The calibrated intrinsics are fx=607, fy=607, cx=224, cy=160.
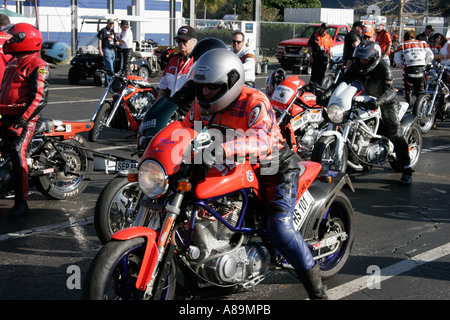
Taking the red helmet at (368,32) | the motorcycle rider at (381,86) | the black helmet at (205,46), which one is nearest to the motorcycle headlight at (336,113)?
the motorcycle rider at (381,86)

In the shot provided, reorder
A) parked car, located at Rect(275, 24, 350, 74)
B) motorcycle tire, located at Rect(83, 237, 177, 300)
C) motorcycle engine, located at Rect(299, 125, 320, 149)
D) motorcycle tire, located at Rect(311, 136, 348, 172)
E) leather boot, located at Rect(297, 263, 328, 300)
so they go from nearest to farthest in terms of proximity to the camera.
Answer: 1. motorcycle tire, located at Rect(83, 237, 177, 300)
2. leather boot, located at Rect(297, 263, 328, 300)
3. motorcycle tire, located at Rect(311, 136, 348, 172)
4. motorcycle engine, located at Rect(299, 125, 320, 149)
5. parked car, located at Rect(275, 24, 350, 74)

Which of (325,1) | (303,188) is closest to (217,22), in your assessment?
(303,188)

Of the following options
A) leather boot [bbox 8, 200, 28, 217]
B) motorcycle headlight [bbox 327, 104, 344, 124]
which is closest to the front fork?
leather boot [bbox 8, 200, 28, 217]

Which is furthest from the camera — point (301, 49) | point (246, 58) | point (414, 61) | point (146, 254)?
point (301, 49)

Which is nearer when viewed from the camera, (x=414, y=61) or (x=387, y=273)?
(x=387, y=273)

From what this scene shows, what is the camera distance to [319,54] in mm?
17234

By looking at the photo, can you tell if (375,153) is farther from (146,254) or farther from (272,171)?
(146,254)

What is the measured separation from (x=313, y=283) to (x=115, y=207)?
75.5 inches

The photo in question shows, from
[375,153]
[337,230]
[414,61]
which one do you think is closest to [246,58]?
[375,153]

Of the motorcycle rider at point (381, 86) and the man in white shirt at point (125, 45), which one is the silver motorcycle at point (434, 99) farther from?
the man in white shirt at point (125, 45)

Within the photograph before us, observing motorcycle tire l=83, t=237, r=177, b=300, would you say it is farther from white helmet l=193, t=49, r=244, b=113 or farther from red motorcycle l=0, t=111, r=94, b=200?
red motorcycle l=0, t=111, r=94, b=200

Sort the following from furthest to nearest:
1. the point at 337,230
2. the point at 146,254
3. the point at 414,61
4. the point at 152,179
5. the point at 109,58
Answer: the point at 109,58, the point at 414,61, the point at 337,230, the point at 152,179, the point at 146,254

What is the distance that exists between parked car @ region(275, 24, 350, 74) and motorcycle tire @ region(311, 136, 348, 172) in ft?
57.0

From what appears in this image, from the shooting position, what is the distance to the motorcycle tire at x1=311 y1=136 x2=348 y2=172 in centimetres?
768
